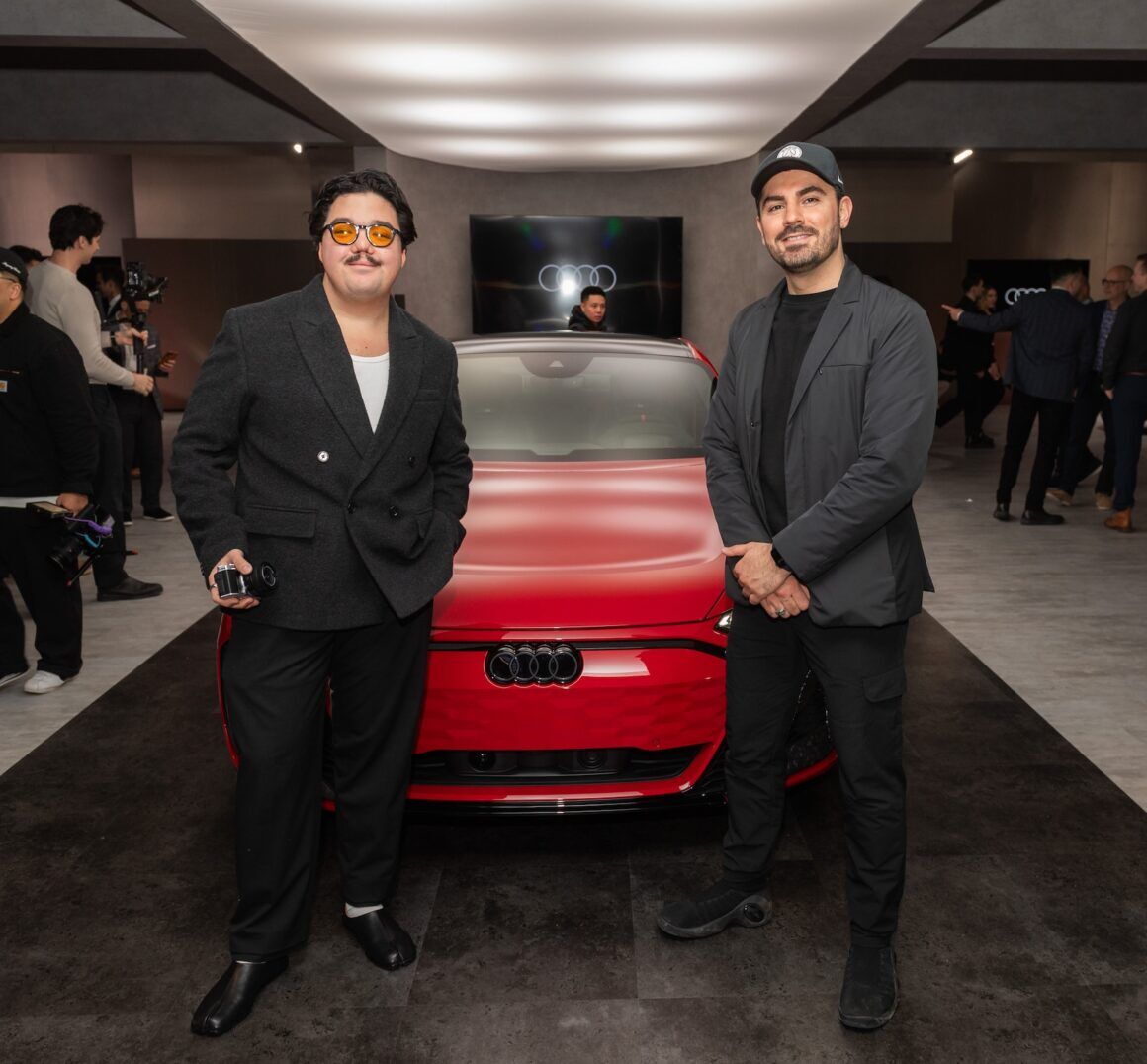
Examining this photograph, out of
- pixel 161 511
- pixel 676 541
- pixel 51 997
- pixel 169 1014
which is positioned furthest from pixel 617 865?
pixel 161 511

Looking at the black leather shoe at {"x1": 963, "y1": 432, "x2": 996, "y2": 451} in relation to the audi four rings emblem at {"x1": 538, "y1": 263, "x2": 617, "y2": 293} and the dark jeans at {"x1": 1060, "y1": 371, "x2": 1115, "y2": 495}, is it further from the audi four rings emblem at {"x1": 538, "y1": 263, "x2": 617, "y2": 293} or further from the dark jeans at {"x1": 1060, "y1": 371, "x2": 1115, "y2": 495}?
the audi four rings emblem at {"x1": 538, "y1": 263, "x2": 617, "y2": 293}

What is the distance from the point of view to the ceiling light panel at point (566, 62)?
6352 millimetres

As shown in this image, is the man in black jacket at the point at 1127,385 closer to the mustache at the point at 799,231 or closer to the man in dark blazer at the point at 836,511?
the man in dark blazer at the point at 836,511

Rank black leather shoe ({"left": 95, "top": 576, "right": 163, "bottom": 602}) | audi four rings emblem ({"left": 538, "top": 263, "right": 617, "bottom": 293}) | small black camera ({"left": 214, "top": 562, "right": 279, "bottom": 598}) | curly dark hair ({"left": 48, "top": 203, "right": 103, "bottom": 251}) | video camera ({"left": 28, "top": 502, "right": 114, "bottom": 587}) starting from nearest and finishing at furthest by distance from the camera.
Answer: small black camera ({"left": 214, "top": 562, "right": 279, "bottom": 598}) < video camera ({"left": 28, "top": 502, "right": 114, "bottom": 587}) < curly dark hair ({"left": 48, "top": 203, "right": 103, "bottom": 251}) < black leather shoe ({"left": 95, "top": 576, "right": 163, "bottom": 602}) < audi four rings emblem ({"left": 538, "top": 263, "right": 617, "bottom": 293})

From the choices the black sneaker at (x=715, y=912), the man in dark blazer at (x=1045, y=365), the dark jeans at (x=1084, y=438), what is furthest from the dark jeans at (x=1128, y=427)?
the black sneaker at (x=715, y=912)

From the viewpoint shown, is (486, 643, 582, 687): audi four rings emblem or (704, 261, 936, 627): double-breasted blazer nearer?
(704, 261, 936, 627): double-breasted blazer

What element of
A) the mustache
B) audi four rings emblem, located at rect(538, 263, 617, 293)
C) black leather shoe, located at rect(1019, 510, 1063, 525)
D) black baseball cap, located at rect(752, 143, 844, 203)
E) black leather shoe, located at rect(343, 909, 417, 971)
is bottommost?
black leather shoe, located at rect(1019, 510, 1063, 525)

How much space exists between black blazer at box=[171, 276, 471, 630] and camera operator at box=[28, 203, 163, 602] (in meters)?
3.36

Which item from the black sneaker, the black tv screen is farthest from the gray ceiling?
the black sneaker

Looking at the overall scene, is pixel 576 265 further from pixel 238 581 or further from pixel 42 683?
pixel 238 581

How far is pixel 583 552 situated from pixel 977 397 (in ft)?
32.7

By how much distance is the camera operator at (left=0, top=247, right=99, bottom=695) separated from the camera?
3891 mm

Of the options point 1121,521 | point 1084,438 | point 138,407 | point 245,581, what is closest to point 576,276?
point 1084,438

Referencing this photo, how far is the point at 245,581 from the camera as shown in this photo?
6.66 ft
